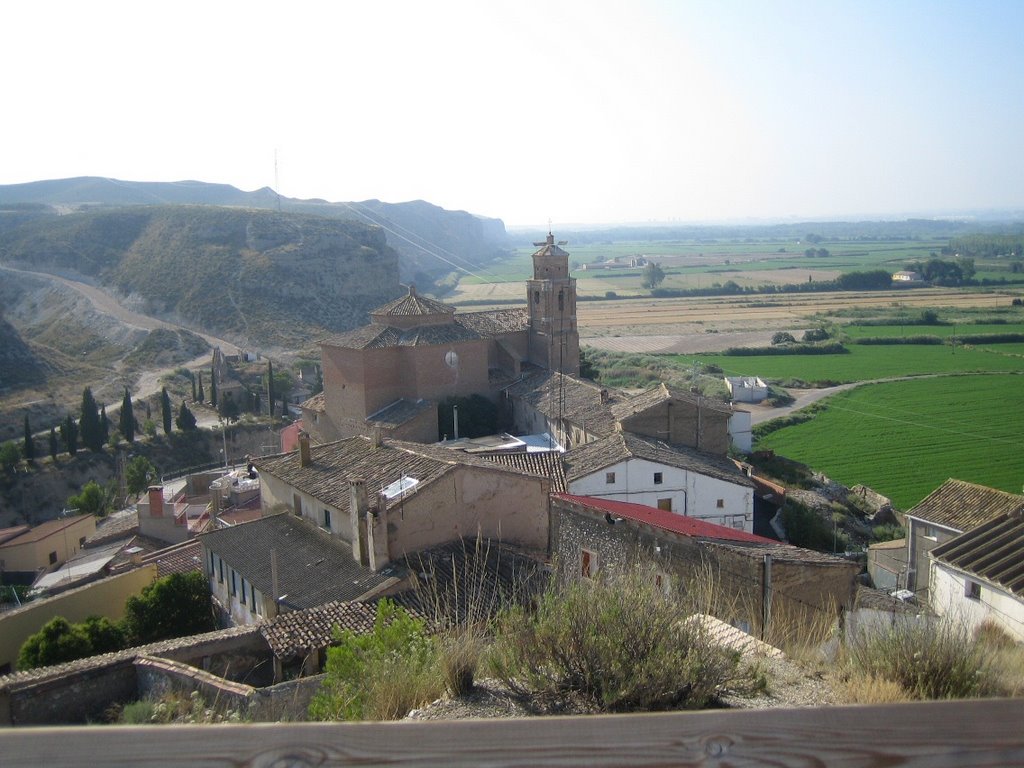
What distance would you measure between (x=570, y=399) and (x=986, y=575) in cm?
1990

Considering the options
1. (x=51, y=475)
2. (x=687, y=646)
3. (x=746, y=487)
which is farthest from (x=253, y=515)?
(x=687, y=646)

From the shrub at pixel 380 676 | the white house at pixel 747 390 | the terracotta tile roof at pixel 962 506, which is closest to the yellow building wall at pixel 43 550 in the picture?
the shrub at pixel 380 676

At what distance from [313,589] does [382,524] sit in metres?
1.77

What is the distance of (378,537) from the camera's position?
15.3 metres

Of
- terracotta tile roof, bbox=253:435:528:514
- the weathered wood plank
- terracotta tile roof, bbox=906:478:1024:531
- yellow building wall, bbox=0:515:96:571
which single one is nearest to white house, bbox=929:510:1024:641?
terracotta tile roof, bbox=906:478:1024:531

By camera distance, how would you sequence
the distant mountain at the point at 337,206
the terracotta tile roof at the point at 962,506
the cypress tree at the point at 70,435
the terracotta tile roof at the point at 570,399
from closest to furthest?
the terracotta tile roof at the point at 962,506 < the terracotta tile roof at the point at 570,399 < the cypress tree at the point at 70,435 < the distant mountain at the point at 337,206

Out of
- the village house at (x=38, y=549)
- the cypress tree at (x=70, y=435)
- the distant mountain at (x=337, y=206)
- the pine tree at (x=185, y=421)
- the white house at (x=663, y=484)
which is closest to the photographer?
the white house at (x=663, y=484)

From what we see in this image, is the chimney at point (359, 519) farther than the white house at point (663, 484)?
No

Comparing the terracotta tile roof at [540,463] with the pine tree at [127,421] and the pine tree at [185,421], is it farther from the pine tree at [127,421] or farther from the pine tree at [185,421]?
the pine tree at [185,421]

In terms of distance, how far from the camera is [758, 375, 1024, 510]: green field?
32344 mm

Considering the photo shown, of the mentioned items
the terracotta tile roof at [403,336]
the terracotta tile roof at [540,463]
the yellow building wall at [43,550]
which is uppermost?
the terracotta tile roof at [403,336]

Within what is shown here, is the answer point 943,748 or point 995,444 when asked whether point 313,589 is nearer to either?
point 943,748

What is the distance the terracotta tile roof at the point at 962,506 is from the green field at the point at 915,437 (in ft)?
30.1

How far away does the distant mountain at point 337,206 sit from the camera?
472 feet
